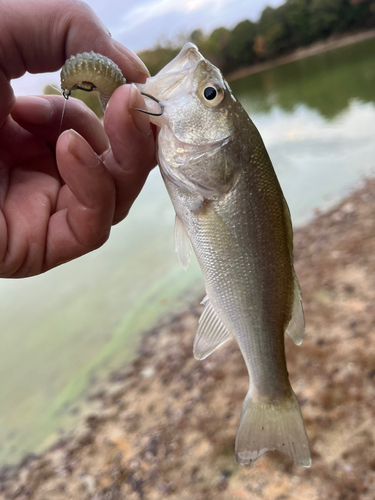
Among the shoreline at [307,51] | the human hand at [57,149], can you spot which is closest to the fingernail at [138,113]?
the human hand at [57,149]

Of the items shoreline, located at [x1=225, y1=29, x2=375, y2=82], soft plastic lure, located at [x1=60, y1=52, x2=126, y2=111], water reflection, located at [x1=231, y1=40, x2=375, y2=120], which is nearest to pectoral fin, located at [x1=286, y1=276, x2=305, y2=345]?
soft plastic lure, located at [x1=60, y1=52, x2=126, y2=111]

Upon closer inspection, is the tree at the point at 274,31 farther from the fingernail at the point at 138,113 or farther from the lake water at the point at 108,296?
the fingernail at the point at 138,113

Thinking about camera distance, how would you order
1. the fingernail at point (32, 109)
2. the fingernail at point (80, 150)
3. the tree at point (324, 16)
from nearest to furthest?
1. the fingernail at point (80, 150)
2. the fingernail at point (32, 109)
3. the tree at point (324, 16)

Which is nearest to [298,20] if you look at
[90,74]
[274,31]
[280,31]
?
[280,31]

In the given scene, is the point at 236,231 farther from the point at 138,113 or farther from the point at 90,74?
the point at 90,74

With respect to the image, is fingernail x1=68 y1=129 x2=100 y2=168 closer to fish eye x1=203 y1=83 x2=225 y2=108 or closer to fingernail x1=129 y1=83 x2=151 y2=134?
fingernail x1=129 y1=83 x2=151 y2=134

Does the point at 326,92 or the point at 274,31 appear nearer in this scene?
the point at 326,92
